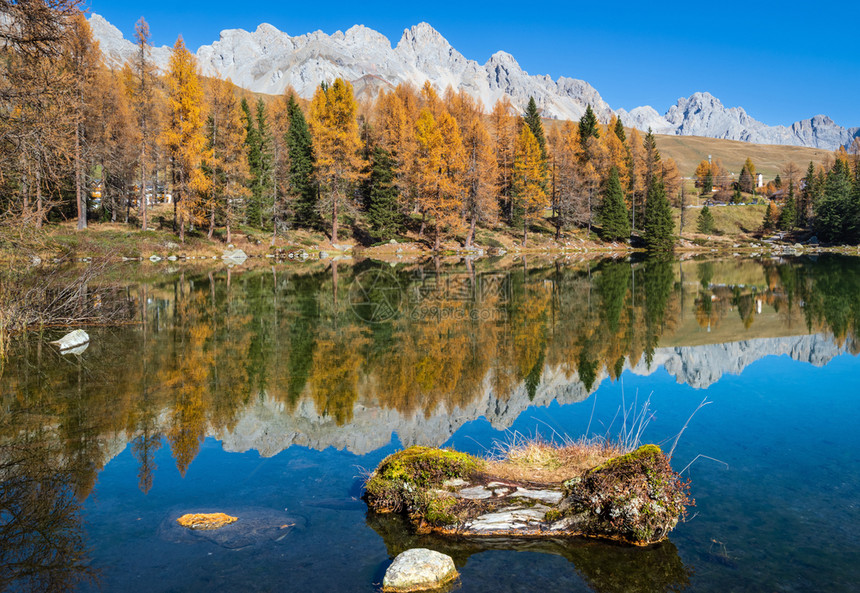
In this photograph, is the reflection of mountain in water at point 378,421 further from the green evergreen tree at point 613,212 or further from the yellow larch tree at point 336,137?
the green evergreen tree at point 613,212

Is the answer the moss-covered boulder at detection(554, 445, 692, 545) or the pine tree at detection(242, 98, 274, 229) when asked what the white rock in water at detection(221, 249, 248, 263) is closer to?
the pine tree at detection(242, 98, 274, 229)

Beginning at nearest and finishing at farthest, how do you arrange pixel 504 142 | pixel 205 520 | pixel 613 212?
pixel 205 520
pixel 504 142
pixel 613 212

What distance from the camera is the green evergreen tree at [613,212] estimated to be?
214ft

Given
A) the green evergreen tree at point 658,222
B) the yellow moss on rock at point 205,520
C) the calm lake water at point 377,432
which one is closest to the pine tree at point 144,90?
the calm lake water at point 377,432

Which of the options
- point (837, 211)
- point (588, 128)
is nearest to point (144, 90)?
point (588, 128)

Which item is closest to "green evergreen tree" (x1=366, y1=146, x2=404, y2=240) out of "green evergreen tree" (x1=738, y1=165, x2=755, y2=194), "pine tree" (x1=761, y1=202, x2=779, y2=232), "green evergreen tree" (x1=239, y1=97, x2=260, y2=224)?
"green evergreen tree" (x1=239, y1=97, x2=260, y2=224)

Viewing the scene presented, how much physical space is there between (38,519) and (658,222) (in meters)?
69.3

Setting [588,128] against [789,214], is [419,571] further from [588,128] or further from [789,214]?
[789,214]

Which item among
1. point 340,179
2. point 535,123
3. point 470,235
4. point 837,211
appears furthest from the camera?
point 837,211

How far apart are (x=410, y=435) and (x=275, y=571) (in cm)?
378

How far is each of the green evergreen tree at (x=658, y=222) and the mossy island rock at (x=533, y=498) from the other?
65.8 m

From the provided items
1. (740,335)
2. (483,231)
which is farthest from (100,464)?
(483,231)

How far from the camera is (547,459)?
295 inches

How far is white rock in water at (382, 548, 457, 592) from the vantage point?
16.1 ft
